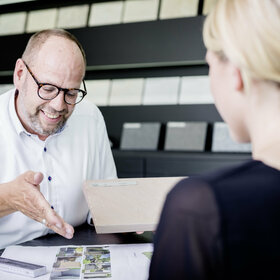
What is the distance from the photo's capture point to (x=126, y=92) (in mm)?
3607

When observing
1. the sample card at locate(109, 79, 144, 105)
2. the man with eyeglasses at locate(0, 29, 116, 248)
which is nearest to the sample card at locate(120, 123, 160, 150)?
the sample card at locate(109, 79, 144, 105)

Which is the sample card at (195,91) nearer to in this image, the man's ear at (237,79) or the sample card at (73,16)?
the sample card at (73,16)

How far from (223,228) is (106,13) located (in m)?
3.38

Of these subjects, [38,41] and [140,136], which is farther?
A: [140,136]

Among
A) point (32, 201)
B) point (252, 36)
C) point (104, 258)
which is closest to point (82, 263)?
point (104, 258)

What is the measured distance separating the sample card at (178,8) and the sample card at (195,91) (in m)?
0.52

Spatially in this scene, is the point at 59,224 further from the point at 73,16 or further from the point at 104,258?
the point at 73,16

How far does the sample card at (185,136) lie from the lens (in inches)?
126

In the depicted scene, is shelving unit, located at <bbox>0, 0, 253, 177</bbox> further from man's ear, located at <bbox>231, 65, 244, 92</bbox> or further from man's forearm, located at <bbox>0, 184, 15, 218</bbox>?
man's ear, located at <bbox>231, 65, 244, 92</bbox>

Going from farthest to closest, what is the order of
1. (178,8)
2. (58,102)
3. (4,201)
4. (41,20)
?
(41,20) → (178,8) → (58,102) → (4,201)

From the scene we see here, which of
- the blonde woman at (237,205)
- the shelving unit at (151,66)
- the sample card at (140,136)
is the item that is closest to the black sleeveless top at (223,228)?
the blonde woman at (237,205)

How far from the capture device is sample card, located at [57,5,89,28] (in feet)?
12.2

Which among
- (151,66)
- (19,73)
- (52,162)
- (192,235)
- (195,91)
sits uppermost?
(151,66)

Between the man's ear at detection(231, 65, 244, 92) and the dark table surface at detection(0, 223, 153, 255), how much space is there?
2.53 feet
